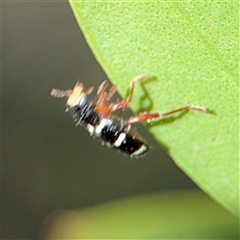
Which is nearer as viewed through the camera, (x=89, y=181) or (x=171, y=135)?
(x=171, y=135)

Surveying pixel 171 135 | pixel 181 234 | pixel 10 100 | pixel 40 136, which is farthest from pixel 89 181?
pixel 171 135

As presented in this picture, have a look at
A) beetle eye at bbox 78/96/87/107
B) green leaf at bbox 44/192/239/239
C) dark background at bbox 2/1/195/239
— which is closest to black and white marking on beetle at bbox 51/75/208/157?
beetle eye at bbox 78/96/87/107

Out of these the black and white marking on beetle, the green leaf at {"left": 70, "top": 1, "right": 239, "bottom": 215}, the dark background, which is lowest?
the dark background

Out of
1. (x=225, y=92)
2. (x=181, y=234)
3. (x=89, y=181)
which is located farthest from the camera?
(x=89, y=181)

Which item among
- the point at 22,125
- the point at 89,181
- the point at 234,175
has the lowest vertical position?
the point at 89,181

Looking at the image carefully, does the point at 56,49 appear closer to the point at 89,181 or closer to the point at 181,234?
the point at 89,181

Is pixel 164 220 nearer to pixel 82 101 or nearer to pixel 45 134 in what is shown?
pixel 82 101

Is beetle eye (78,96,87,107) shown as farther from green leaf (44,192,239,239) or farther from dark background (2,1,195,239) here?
dark background (2,1,195,239)
